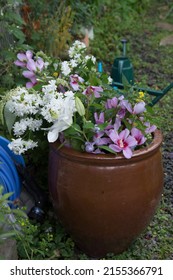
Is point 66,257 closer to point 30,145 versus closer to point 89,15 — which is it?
point 30,145

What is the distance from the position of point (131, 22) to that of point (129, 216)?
5226 mm

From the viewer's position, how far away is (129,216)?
104 inches

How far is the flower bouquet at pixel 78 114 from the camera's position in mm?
2541

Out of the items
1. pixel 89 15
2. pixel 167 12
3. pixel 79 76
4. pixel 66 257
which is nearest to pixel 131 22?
pixel 167 12

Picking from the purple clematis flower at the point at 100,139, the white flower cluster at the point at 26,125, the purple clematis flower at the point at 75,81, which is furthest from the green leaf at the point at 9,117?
the purple clematis flower at the point at 100,139

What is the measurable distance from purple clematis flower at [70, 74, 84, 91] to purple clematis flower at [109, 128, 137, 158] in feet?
1.34

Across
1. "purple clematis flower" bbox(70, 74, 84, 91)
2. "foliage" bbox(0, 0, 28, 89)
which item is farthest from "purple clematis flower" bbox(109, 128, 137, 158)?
"foliage" bbox(0, 0, 28, 89)

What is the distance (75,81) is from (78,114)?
26 centimetres

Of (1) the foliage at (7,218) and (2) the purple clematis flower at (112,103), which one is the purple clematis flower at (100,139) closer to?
(2) the purple clematis flower at (112,103)

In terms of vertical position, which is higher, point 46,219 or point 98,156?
point 98,156

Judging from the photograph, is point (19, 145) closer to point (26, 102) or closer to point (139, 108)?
point (26, 102)

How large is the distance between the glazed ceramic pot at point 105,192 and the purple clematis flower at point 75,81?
352mm

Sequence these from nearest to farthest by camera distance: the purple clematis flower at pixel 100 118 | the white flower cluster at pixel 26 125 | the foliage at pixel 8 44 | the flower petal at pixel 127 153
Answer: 1. the flower petal at pixel 127 153
2. the purple clematis flower at pixel 100 118
3. the white flower cluster at pixel 26 125
4. the foliage at pixel 8 44

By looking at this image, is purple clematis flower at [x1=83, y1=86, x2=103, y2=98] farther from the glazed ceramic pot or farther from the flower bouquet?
the glazed ceramic pot
